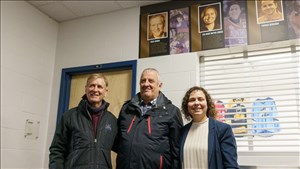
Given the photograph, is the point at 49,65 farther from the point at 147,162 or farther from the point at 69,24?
the point at 147,162

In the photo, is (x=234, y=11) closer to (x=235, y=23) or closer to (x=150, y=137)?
(x=235, y=23)

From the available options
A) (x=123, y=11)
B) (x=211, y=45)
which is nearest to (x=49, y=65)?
(x=123, y=11)

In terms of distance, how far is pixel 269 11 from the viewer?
8.04 feet

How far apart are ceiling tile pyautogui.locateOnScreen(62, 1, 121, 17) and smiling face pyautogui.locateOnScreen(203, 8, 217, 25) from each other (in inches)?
35.5

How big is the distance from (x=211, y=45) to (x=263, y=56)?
0.46 meters

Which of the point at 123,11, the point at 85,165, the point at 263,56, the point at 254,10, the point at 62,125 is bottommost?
the point at 85,165

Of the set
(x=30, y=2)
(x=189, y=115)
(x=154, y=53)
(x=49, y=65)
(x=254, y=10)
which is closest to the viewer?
(x=189, y=115)

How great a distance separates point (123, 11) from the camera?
120 inches

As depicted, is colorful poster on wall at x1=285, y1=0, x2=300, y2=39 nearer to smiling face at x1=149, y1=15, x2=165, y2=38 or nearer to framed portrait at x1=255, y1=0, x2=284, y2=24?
framed portrait at x1=255, y1=0, x2=284, y2=24

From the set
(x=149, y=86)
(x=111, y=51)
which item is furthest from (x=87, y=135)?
(x=111, y=51)

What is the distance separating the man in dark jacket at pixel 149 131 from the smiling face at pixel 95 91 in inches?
7.5

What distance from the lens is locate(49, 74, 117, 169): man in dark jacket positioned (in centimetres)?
173

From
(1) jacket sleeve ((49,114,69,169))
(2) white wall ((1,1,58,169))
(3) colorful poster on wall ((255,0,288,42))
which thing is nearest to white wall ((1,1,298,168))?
(2) white wall ((1,1,58,169))

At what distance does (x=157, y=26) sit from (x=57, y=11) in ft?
3.67
